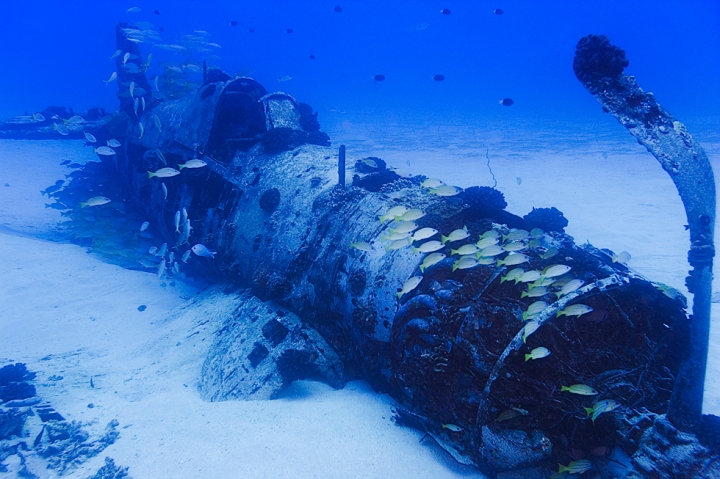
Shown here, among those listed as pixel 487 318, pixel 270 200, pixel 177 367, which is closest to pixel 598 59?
pixel 487 318

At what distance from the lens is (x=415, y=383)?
395 centimetres

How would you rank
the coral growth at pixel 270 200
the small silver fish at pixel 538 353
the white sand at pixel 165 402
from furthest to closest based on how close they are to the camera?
1. the coral growth at pixel 270 200
2. the white sand at pixel 165 402
3. the small silver fish at pixel 538 353

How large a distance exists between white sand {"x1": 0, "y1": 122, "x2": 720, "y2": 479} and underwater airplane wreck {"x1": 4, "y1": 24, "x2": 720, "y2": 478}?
353mm

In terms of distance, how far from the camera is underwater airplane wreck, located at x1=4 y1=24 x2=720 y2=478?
10.6 ft

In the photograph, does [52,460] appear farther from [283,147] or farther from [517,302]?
[283,147]

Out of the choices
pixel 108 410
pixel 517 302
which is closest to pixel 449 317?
pixel 517 302

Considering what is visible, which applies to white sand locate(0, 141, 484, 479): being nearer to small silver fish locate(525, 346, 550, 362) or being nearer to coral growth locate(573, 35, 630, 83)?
A: small silver fish locate(525, 346, 550, 362)

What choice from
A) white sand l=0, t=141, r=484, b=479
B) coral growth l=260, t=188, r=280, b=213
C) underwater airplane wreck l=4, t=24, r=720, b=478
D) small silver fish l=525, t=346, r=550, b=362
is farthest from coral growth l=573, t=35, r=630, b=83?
coral growth l=260, t=188, r=280, b=213

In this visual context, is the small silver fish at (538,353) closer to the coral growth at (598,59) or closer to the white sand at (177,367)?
the white sand at (177,367)

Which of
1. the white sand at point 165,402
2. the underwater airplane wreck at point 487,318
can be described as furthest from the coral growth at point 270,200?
the white sand at point 165,402

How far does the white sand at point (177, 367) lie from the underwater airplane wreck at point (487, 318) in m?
0.35

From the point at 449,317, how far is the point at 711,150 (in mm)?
27064

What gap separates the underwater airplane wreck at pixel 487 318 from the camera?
3.23 meters

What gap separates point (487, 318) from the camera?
3.70 m
